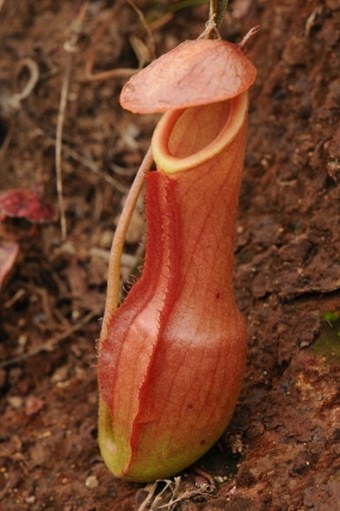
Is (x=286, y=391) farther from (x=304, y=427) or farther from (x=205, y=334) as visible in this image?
(x=205, y=334)

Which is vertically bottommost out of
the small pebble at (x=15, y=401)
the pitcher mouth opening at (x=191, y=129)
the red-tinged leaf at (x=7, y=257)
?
the small pebble at (x=15, y=401)

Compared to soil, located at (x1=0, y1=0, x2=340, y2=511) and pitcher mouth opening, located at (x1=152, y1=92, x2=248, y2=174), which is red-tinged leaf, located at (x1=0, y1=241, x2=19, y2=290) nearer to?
soil, located at (x1=0, y1=0, x2=340, y2=511)

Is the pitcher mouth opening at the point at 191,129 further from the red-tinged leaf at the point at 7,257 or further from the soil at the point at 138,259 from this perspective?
the red-tinged leaf at the point at 7,257

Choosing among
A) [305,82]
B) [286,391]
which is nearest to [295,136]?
[305,82]

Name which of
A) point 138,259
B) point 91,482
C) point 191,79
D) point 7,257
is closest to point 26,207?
point 7,257

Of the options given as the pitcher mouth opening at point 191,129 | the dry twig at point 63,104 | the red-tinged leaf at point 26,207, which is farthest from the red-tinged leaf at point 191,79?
the dry twig at point 63,104

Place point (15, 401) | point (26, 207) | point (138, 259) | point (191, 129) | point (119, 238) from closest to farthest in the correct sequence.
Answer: point (191, 129) < point (119, 238) < point (15, 401) < point (138, 259) < point (26, 207)

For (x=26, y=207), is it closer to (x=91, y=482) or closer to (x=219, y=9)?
(x=91, y=482)
